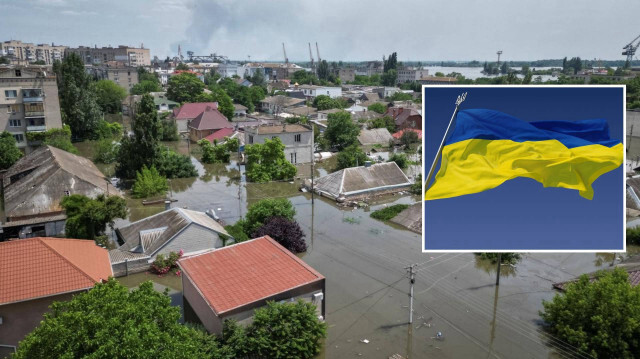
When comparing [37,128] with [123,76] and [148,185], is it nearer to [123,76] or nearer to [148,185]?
[148,185]

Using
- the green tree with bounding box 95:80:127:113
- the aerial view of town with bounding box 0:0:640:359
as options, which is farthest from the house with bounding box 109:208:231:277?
the green tree with bounding box 95:80:127:113


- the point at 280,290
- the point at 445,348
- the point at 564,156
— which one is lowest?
the point at 445,348

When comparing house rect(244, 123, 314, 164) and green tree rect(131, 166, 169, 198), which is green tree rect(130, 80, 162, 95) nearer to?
house rect(244, 123, 314, 164)

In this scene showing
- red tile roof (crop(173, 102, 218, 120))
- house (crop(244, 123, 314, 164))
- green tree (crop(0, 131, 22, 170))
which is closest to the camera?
green tree (crop(0, 131, 22, 170))

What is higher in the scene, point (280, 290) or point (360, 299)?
point (280, 290)

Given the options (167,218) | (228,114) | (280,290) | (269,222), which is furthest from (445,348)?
(228,114)

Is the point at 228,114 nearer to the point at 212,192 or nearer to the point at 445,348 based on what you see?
the point at 212,192

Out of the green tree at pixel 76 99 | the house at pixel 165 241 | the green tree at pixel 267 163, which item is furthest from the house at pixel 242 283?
the green tree at pixel 76 99
